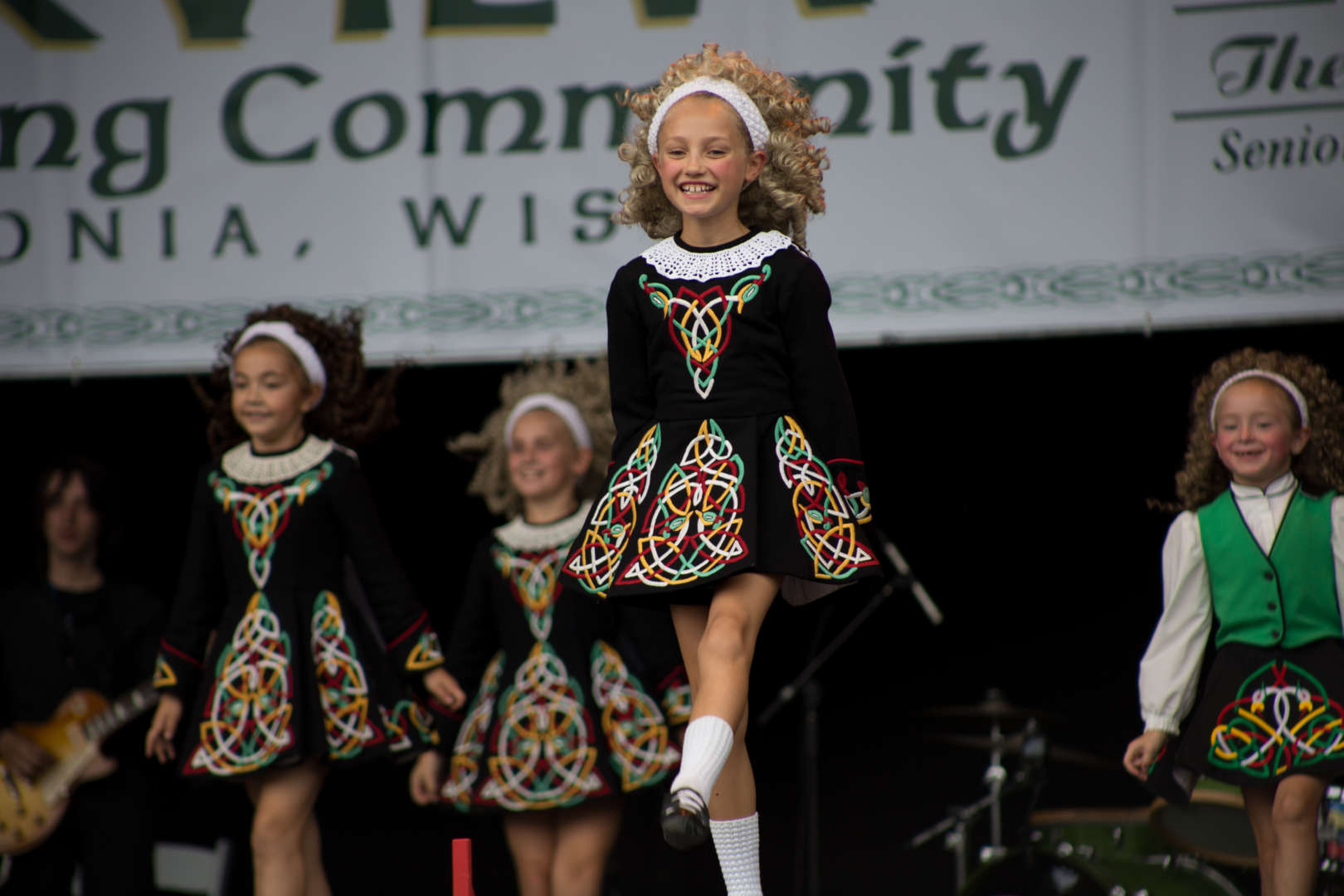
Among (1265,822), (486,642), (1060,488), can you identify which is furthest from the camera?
(1060,488)

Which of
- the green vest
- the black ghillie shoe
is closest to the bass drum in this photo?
the green vest

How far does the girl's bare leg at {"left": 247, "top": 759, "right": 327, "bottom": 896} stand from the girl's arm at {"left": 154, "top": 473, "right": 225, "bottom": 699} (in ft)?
1.18

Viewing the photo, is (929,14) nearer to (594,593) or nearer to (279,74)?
(279,74)

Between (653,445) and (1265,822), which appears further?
(1265,822)

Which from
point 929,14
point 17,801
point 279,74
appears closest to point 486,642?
point 17,801

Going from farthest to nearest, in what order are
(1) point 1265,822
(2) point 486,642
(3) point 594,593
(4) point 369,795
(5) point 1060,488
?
(4) point 369,795 → (5) point 1060,488 → (2) point 486,642 → (1) point 1265,822 → (3) point 594,593

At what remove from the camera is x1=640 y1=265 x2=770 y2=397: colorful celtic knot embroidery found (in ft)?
10.1

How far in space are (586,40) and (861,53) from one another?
86 centimetres

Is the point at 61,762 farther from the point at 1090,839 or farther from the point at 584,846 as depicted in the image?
the point at 1090,839

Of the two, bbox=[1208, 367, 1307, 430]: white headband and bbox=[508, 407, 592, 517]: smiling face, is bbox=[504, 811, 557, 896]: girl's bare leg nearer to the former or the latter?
bbox=[508, 407, 592, 517]: smiling face

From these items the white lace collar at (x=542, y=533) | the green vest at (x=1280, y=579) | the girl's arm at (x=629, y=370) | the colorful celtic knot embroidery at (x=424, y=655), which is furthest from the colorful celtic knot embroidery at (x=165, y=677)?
the green vest at (x=1280, y=579)

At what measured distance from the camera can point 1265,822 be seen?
3.73m

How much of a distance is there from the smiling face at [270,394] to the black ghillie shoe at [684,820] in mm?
2047

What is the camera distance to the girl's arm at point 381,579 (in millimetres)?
4203
